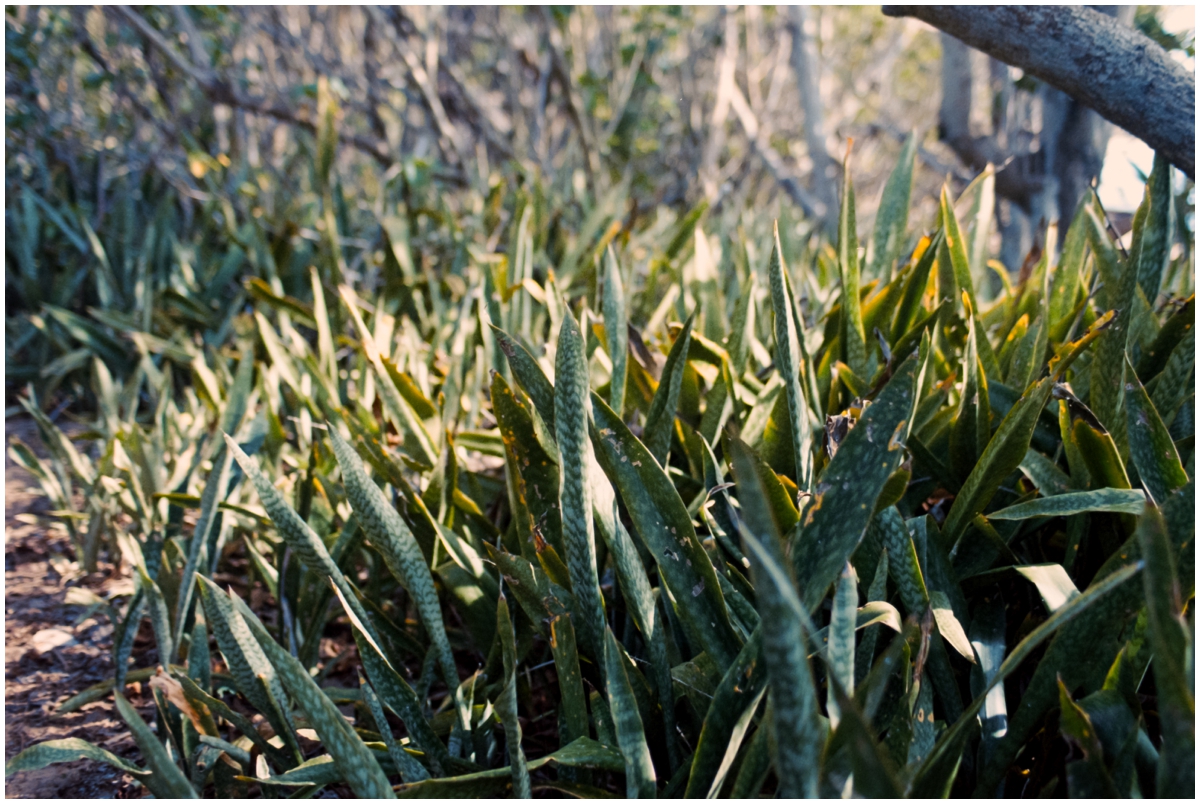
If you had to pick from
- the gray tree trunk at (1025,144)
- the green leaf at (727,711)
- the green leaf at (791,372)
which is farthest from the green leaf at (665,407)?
the gray tree trunk at (1025,144)

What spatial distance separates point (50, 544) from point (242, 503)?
0.54 meters

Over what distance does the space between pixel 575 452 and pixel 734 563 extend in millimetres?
280

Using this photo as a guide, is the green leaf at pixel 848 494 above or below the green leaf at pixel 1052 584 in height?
above

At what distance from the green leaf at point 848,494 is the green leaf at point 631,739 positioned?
0.17m

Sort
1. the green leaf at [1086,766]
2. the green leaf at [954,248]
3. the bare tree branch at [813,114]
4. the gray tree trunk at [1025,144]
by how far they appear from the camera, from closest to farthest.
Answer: the green leaf at [1086,766], the green leaf at [954,248], the gray tree trunk at [1025,144], the bare tree branch at [813,114]

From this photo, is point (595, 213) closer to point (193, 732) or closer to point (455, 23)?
point (193, 732)

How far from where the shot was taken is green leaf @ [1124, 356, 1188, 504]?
78 centimetres

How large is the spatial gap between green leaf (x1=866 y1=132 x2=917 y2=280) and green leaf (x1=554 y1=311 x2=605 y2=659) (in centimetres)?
82

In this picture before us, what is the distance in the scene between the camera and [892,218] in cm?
134

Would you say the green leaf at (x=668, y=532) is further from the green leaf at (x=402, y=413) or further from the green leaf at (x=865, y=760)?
the green leaf at (x=402, y=413)

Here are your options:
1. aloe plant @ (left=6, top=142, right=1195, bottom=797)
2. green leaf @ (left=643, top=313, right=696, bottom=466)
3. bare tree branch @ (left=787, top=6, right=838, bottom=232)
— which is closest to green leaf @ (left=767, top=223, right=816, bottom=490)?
aloe plant @ (left=6, top=142, right=1195, bottom=797)

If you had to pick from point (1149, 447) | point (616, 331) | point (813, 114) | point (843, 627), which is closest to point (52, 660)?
point (616, 331)

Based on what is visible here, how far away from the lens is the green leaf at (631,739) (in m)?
0.65

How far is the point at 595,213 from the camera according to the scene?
2242mm
